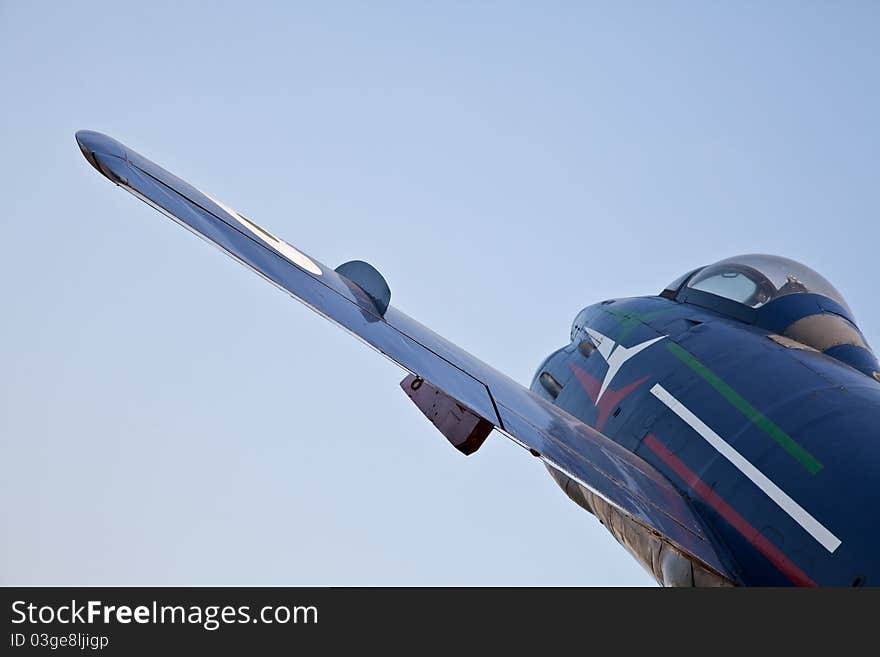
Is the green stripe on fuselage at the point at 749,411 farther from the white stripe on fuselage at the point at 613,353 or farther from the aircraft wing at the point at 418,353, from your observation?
the aircraft wing at the point at 418,353

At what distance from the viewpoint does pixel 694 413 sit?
1163cm

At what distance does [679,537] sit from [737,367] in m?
2.97

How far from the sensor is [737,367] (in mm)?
11953

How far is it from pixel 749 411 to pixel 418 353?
10.9 feet

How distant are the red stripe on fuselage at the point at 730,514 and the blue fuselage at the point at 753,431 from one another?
Answer: 12 millimetres

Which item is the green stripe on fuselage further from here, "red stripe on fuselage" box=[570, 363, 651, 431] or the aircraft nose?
the aircraft nose

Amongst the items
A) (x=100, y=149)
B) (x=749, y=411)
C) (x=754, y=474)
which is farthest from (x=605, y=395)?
(x=100, y=149)

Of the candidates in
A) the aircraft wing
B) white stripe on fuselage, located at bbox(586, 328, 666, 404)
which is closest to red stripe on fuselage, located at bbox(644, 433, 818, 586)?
the aircraft wing

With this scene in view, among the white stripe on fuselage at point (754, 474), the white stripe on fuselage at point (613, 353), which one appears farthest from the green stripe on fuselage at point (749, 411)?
the white stripe on fuselage at point (613, 353)

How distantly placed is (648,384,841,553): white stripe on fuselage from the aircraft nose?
6205 mm

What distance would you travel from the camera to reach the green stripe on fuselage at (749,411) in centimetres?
974
